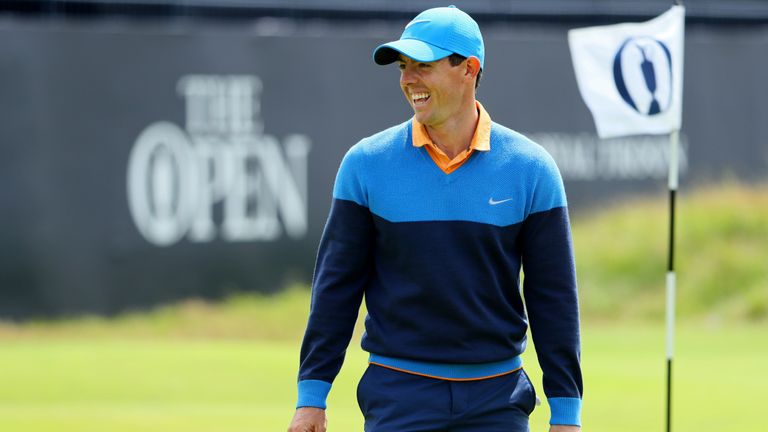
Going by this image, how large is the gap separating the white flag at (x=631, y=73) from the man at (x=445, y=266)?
10.3ft

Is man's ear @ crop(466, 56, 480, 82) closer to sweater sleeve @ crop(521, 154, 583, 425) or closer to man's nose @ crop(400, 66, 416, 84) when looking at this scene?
man's nose @ crop(400, 66, 416, 84)

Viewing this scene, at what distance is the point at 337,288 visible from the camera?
4258 millimetres

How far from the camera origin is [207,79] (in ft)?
53.2

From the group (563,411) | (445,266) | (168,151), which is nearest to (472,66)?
(445,266)

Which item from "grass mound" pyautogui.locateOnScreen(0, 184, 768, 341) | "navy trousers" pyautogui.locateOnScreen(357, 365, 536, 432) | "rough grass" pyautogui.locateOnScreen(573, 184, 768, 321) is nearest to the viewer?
"navy trousers" pyautogui.locateOnScreen(357, 365, 536, 432)

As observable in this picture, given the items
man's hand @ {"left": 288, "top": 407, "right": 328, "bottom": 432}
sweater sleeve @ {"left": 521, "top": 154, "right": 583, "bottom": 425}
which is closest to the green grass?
man's hand @ {"left": 288, "top": 407, "right": 328, "bottom": 432}

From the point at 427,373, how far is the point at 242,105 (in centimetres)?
1233

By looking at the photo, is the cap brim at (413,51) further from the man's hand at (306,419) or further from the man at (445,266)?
the man's hand at (306,419)

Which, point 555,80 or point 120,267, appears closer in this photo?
point 120,267

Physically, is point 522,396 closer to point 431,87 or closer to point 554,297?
point 554,297

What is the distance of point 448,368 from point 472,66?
0.87m

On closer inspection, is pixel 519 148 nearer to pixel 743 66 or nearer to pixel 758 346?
pixel 758 346

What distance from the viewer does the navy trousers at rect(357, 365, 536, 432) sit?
13.4ft

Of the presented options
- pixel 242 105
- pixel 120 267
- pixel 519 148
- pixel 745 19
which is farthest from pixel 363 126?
pixel 519 148
